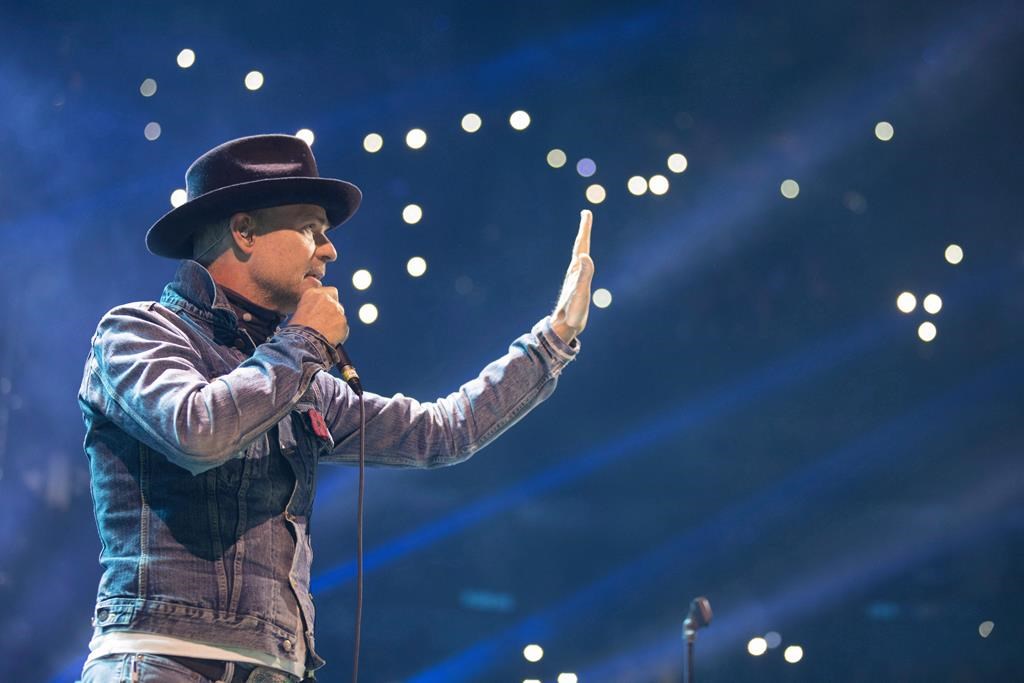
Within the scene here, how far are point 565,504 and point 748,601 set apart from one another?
789 millimetres

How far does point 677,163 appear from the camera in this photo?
4082 millimetres

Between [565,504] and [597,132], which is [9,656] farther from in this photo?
[597,132]

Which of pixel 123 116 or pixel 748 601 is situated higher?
pixel 123 116

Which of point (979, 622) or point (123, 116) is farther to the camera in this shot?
point (979, 622)

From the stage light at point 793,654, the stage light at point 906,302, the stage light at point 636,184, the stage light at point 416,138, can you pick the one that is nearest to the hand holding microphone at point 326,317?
the stage light at point 416,138

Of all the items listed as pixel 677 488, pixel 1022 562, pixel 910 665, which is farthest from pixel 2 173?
pixel 1022 562

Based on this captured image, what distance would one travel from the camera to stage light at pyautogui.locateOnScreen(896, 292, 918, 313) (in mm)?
4230

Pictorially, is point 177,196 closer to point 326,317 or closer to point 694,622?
point 694,622

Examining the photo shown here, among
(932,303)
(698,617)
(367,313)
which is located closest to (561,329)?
(698,617)

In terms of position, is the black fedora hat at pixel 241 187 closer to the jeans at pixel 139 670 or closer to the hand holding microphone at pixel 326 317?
the hand holding microphone at pixel 326 317

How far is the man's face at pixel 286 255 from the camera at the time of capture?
1676 mm

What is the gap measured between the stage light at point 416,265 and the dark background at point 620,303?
25 mm

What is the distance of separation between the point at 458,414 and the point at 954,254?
310cm

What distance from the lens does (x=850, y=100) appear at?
4199 millimetres
